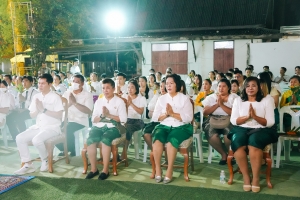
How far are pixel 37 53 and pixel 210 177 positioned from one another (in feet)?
59.5

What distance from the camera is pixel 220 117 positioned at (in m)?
5.35

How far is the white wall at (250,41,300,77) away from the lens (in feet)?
39.1

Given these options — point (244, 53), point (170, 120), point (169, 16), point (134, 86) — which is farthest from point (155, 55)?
point (170, 120)

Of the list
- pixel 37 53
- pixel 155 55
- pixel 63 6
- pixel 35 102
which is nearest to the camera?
pixel 35 102

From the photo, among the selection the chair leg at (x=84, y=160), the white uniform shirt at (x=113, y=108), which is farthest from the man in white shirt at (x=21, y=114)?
the chair leg at (x=84, y=160)

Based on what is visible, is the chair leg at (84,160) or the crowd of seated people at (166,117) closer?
the crowd of seated people at (166,117)

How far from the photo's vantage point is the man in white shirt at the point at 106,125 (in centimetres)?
482

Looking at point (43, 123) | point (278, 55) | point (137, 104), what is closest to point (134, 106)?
point (137, 104)

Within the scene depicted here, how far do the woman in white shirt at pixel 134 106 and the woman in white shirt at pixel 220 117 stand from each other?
1118mm

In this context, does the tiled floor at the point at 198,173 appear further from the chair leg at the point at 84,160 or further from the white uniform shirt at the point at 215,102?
the white uniform shirt at the point at 215,102

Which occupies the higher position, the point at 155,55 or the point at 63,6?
the point at 63,6

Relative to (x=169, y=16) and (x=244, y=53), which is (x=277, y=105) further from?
(x=169, y=16)

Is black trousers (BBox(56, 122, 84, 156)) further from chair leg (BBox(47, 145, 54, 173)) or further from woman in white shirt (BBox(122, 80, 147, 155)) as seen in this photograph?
woman in white shirt (BBox(122, 80, 147, 155))

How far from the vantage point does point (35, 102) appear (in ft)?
17.1
